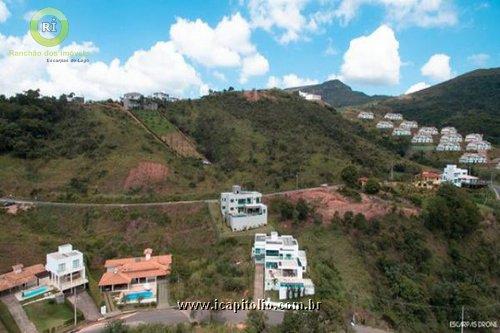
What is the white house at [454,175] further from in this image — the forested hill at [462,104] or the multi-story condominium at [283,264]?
the forested hill at [462,104]

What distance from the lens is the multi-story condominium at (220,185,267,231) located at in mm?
36875

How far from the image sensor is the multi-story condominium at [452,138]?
8956 centimetres

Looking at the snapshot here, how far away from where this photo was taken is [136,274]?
2973cm

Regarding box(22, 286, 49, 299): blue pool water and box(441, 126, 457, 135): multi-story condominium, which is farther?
box(441, 126, 457, 135): multi-story condominium

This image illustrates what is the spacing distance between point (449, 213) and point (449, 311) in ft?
37.6

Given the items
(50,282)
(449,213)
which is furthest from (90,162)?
(449,213)

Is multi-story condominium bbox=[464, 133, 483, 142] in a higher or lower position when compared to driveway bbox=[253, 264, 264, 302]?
higher

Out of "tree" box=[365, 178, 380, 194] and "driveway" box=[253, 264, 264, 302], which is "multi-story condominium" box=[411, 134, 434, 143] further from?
"driveway" box=[253, 264, 264, 302]

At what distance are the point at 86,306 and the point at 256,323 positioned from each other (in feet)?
43.3

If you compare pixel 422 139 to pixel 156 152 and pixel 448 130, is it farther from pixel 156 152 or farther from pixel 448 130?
pixel 156 152

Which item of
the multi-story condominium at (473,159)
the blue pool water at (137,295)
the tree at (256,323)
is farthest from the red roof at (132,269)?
the multi-story condominium at (473,159)

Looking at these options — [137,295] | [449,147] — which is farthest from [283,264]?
[449,147]

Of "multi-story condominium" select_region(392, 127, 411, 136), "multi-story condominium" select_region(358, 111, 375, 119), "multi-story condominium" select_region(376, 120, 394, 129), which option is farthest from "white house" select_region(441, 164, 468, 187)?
"multi-story condominium" select_region(358, 111, 375, 119)

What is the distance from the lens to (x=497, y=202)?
4603cm
